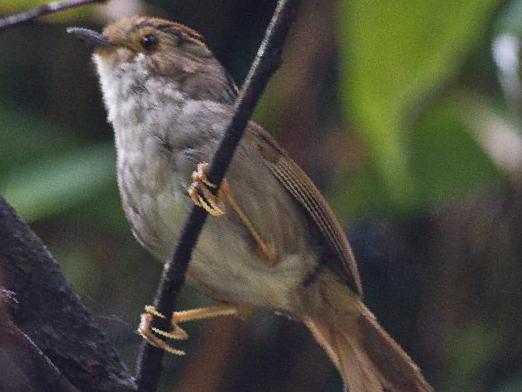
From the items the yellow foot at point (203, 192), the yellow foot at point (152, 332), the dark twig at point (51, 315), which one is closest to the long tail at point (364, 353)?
the yellow foot at point (152, 332)

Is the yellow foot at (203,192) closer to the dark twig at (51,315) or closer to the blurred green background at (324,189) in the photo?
the dark twig at (51,315)

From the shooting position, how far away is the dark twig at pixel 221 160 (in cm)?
172

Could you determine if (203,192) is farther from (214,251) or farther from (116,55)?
(116,55)

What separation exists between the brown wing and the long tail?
0.36 feet

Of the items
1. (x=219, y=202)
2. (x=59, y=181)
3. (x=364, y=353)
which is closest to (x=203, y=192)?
(x=219, y=202)

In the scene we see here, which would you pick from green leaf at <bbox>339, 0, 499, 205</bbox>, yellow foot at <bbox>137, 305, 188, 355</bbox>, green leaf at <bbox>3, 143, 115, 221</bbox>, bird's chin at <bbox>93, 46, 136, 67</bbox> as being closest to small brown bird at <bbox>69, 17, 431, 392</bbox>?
bird's chin at <bbox>93, 46, 136, 67</bbox>

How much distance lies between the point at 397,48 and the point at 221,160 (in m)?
0.86

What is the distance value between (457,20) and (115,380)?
118cm

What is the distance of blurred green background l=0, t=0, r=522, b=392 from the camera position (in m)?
3.48

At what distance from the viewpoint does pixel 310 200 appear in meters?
2.72

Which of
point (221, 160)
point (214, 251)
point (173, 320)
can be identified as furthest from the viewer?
point (214, 251)

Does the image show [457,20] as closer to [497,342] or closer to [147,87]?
[147,87]

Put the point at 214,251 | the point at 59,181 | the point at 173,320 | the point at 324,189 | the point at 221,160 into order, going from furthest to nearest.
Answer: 1. the point at 324,189
2. the point at 59,181
3. the point at 214,251
4. the point at 173,320
5. the point at 221,160

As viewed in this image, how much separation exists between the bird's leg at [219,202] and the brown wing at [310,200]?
14cm
